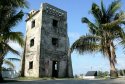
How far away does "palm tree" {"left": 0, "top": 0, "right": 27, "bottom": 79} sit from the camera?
16.2m

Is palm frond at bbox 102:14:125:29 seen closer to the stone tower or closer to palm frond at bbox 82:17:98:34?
palm frond at bbox 82:17:98:34

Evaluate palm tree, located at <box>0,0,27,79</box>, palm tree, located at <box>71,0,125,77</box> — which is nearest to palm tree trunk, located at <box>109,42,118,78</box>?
palm tree, located at <box>71,0,125,77</box>

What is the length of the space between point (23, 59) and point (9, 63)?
8.19 metres

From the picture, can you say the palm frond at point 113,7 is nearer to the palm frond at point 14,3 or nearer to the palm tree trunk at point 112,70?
the palm tree trunk at point 112,70

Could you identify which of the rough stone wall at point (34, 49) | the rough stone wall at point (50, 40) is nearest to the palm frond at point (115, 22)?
the rough stone wall at point (50, 40)

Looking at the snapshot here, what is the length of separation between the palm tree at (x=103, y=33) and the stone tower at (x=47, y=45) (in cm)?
702

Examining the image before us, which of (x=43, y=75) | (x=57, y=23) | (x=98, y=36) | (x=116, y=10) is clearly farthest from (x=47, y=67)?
(x=116, y=10)

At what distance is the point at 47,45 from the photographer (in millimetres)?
27609

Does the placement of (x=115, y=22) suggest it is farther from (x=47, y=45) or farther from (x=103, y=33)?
(x=47, y=45)

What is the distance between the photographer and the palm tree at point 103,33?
64.3ft

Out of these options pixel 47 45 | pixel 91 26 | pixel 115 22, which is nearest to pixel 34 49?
pixel 47 45

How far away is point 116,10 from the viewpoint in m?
20.3

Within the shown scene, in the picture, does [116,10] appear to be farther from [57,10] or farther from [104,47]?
[57,10]

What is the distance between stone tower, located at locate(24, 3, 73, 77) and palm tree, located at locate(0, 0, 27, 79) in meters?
9.75
